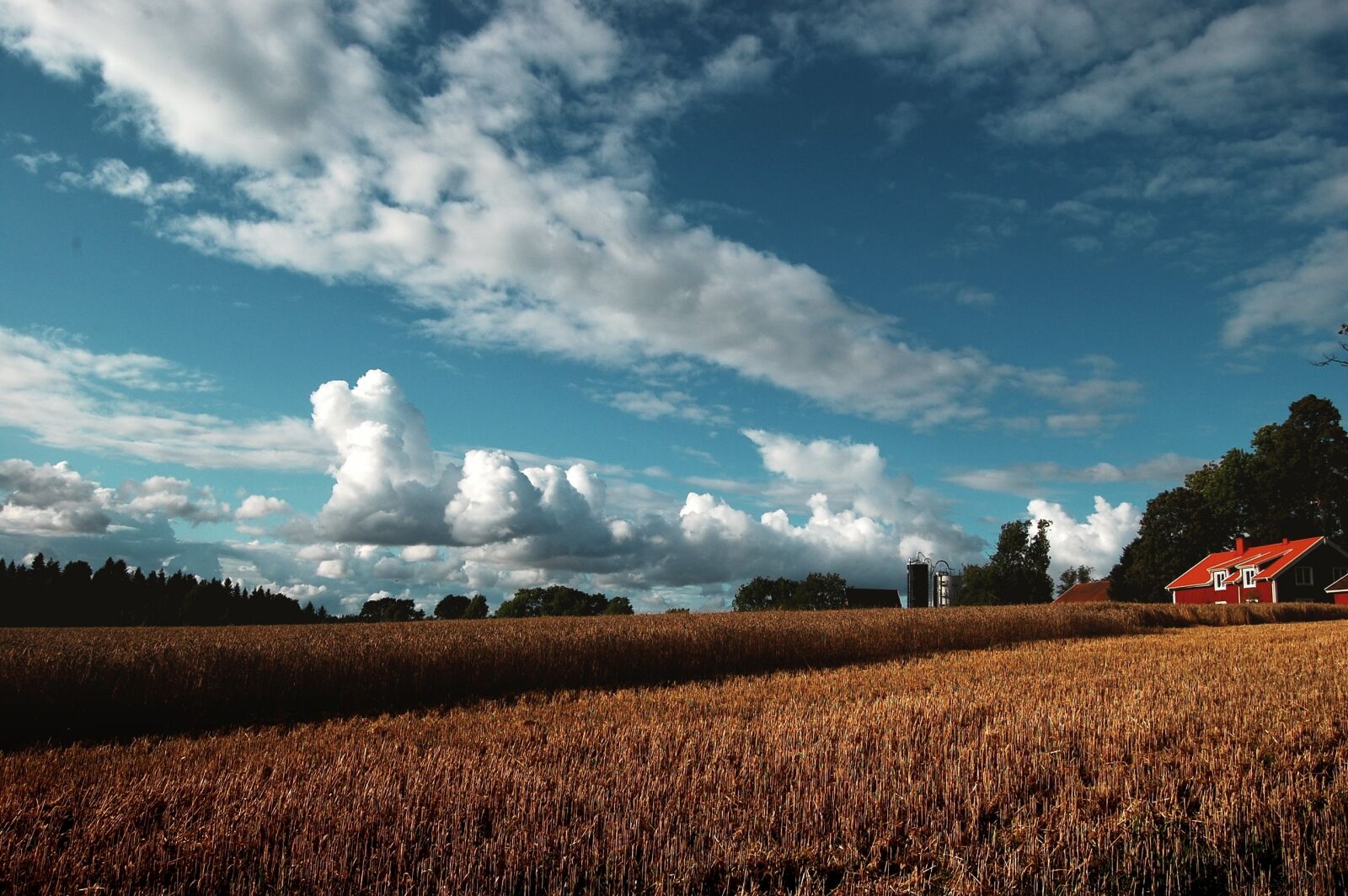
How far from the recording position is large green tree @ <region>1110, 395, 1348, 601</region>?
79.6 metres

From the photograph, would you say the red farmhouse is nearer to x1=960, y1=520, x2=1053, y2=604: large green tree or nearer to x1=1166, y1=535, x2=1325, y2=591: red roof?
x1=1166, y1=535, x2=1325, y2=591: red roof

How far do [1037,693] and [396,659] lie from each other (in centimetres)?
1344

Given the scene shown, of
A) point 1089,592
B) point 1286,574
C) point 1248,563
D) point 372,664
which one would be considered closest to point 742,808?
point 372,664

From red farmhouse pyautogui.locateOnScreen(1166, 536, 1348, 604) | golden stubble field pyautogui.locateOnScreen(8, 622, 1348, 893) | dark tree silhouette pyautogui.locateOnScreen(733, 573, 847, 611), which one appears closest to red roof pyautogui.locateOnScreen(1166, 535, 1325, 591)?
red farmhouse pyautogui.locateOnScreen(1166, 536, 1348, 604)

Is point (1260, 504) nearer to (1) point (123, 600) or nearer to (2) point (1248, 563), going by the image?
Answer: (2) point (1248, 563)

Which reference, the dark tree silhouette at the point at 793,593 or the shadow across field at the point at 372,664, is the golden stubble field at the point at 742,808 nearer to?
the shadow across field at the point at 372,664

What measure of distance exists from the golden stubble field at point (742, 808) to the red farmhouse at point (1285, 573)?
61850 mm

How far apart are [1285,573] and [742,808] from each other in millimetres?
71727

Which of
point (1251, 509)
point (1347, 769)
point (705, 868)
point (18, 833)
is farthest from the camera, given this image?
point (1251, 509)

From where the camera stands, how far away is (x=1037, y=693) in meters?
13.4

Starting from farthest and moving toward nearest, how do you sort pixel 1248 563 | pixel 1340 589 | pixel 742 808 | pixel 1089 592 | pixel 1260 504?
pixel 1089 592 < pixel 1260 504 < pixel 1248 563 < pixel 1340 589 < pixel 742 808

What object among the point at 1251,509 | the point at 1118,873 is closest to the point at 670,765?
the point at 1118,873

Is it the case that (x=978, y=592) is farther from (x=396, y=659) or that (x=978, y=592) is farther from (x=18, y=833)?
(x=18, y=833)

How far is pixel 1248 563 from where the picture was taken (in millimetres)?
64562
